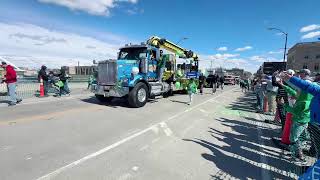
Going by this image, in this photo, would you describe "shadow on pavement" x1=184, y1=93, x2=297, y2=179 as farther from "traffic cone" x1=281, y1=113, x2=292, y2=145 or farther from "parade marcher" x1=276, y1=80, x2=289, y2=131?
"parade marcher" x1=276, y1=80, x2=289, y2=131

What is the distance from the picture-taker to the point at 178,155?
5516 millimetres

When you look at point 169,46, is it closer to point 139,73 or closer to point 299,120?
point 139,73

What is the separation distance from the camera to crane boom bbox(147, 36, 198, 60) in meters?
14.8

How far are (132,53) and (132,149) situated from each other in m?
8.83

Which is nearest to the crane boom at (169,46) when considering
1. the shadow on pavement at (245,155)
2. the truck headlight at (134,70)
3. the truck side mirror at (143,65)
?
the truck side mirror at (143,65)

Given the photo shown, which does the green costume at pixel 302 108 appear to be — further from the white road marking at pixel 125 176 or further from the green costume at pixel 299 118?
the white road marking at pixel 125 176

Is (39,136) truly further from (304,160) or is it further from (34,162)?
(304,160)

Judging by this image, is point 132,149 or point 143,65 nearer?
point 132,149

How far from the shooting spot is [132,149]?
5758 millimetres

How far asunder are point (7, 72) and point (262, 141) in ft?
34.3

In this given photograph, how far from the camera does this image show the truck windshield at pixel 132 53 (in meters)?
13.7

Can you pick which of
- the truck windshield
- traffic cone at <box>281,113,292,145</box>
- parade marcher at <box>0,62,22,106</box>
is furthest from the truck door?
traffic cone at <box>281,113,292,145</box>

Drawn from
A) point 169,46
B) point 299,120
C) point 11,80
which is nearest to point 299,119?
point 299,120

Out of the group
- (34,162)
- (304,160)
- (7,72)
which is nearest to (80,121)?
(34,162)
